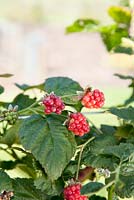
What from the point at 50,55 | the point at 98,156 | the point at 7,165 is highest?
the point at 98,156

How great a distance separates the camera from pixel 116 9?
151 cm

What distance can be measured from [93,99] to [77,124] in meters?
0.04

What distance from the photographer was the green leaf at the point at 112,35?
1.44 meters

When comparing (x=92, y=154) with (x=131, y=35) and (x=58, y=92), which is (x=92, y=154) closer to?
(x=58, y=92)

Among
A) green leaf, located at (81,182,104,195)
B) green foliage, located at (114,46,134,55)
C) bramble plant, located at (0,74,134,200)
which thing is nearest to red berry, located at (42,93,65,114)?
bramble plant, located at (0,74,134,200)

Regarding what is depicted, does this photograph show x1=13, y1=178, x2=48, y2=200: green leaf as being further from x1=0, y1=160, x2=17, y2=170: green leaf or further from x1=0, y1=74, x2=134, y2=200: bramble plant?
x1=0, y1=160, x2=17, y2=170: green leaf

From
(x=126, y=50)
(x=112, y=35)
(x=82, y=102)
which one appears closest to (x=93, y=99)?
(x=82, y=102)

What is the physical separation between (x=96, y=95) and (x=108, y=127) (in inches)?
10.6

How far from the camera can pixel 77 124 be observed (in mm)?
739

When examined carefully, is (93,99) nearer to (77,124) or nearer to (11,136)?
(77,124)

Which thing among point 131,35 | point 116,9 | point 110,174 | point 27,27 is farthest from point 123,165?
point 27,27

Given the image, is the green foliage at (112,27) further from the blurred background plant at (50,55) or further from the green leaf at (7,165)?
the blurred background plant at (50,55)

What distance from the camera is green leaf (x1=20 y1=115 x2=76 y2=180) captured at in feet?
2.43

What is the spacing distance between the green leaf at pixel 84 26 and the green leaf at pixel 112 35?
0.03m
